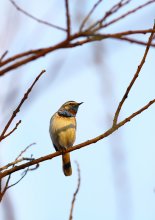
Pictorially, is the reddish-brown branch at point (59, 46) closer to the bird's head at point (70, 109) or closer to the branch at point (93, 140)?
the branch at point (93, 140)

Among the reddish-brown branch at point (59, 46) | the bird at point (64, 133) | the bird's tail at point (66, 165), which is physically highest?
the bird at point (64, 133)

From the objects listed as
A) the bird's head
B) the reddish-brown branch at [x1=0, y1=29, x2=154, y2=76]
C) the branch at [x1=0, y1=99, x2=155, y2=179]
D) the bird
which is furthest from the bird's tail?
the reddish-brown branch at [x1=0, y1=29, x2=154, y2=76]

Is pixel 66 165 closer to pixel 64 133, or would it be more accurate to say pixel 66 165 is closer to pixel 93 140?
pixel 64 133

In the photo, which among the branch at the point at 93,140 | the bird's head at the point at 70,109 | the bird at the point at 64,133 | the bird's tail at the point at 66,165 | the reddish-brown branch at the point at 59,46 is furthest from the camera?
the bird's head at the point at 70,109

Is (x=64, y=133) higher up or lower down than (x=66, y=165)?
higher up

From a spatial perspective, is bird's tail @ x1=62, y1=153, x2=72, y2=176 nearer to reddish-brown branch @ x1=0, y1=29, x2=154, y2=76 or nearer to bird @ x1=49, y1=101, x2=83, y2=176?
bird @ x1=49, y1=101, x2=83, y2=176

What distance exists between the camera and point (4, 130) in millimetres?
2402

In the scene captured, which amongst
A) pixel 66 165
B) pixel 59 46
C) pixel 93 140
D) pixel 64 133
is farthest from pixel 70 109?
pixel 59 46

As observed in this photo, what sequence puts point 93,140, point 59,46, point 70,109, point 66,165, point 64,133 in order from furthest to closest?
point 70,109, point 66,165, point 64,133, point 93,140, point 59,46

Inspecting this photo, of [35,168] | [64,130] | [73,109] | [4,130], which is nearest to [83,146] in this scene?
[35,168]

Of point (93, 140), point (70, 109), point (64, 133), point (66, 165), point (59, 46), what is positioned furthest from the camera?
point (70, 109)

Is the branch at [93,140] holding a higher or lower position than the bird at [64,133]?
lower

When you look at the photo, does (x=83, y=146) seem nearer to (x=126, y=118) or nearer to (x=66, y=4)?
(x=126, y=118)

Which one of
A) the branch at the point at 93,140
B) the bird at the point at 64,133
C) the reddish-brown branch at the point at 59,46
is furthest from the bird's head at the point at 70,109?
the reddish-brown branch at the point at 59,46
